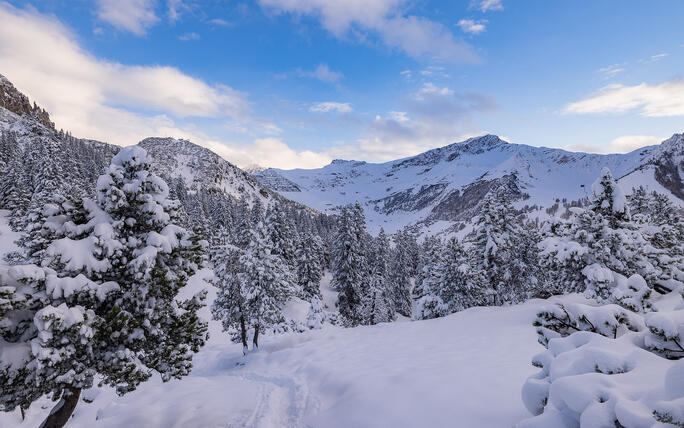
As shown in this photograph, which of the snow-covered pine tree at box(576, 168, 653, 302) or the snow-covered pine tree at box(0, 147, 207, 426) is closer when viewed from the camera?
the snow-covered pine tree at box(0, 147, 207, 426)

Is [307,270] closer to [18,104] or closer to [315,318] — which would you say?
[315,318]

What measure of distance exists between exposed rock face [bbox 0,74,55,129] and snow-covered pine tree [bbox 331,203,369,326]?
570 feet

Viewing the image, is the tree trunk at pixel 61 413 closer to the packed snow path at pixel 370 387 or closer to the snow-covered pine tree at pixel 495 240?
the packed snow path at pixel 370 387

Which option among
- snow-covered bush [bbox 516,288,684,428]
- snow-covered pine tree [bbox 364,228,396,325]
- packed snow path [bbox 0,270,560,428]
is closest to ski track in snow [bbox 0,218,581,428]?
packed snow path [bbox 0,270,560,428]

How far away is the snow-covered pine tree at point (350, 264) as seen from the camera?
3650 cm

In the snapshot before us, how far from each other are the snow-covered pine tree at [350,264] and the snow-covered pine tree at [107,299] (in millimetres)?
26602

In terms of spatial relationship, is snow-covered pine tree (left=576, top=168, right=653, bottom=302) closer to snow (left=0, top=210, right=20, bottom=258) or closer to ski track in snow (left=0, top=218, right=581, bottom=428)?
ski track in snow (left=0, top=218, right=581, bottom=428)

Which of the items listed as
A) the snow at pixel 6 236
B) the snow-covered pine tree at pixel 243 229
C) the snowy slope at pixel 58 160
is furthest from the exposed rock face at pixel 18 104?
the snow-covered pine tree at pixel 243 229

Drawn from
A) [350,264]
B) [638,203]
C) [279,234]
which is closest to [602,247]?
[350,264]

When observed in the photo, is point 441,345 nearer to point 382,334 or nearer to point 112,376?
point 382,334

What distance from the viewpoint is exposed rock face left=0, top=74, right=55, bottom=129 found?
141125 mm

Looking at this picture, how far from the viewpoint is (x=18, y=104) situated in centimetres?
14700

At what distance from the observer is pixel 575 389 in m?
3.90

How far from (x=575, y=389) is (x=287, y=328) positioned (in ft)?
94.8
